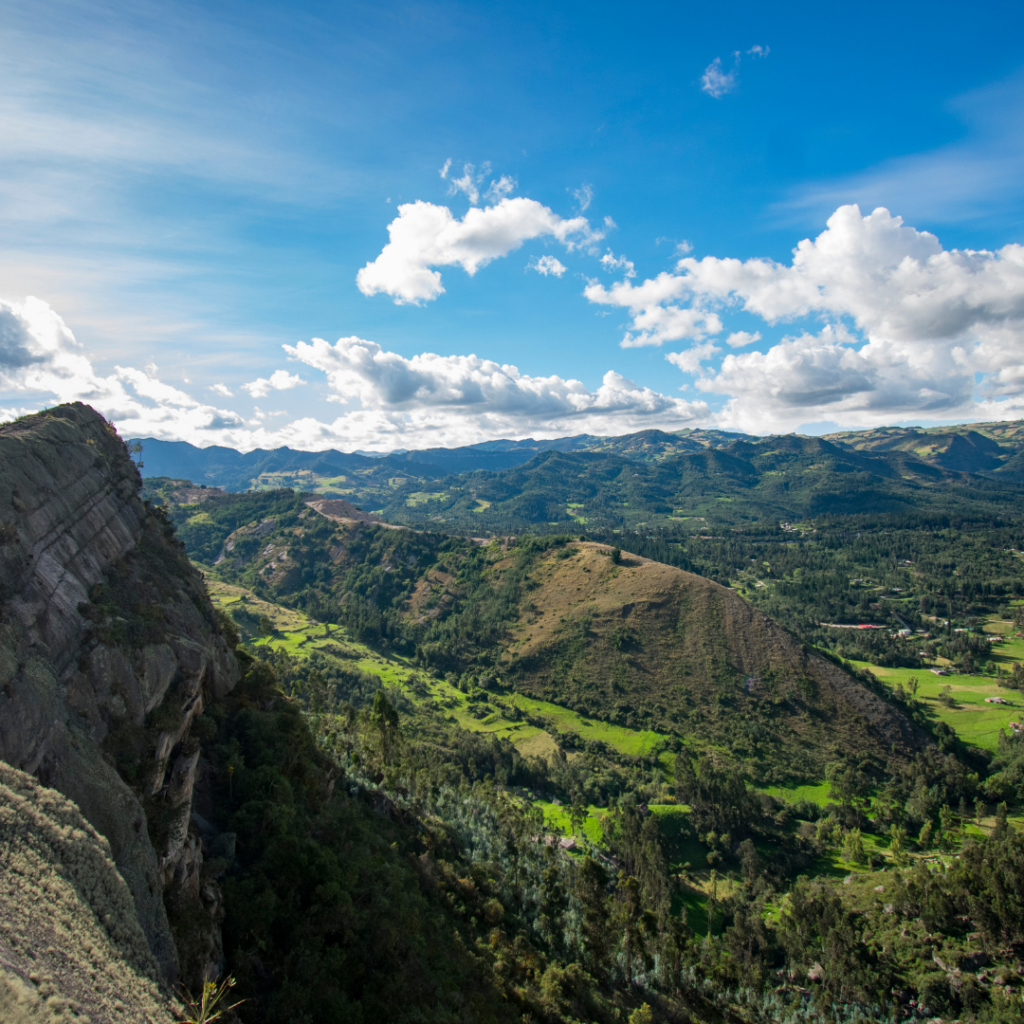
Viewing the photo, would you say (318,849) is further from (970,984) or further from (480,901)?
(970,984)

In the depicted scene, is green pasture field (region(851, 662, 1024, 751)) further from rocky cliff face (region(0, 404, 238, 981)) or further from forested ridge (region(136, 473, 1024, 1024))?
rocky cliff face (region(0, 404, 238, 981))

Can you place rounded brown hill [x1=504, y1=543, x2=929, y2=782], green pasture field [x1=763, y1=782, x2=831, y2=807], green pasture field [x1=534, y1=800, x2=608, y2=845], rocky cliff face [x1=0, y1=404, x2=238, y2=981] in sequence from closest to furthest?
rocky cliff face [x1=0, y1=404, x2=238, y2=981]
green pasture field [x1=534, y1=800, x2=608, y2=845]
green pasture field [x1=763, y1=782, x2=831, y2=807]
rounded brown hill [x1=504, y1=543, x2=929, y2=782]

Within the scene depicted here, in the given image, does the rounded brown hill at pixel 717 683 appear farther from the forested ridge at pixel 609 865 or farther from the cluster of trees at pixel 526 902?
the cluster of trees at pixel 526 902

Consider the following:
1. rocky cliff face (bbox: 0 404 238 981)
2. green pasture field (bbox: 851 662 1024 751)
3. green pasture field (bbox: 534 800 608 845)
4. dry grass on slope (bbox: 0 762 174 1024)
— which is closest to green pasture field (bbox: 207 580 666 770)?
green pasture field (bbox: 534 800 608 845)

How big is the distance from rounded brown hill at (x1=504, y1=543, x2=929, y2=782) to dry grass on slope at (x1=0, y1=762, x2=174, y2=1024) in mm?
155487

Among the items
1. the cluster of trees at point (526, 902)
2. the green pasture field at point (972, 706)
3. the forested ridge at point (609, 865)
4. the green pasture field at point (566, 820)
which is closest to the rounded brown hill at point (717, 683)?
the forested ridge at point (609, 865)

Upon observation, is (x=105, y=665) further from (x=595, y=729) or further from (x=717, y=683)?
(x=717, y=683)

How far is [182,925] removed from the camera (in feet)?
92.9

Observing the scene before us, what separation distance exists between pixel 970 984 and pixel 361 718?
98204 mm

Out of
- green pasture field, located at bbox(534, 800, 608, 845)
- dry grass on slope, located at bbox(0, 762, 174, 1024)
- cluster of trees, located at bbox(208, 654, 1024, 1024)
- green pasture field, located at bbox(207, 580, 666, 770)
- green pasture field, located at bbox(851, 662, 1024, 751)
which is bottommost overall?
green pasture field, located at bbox(534, 800, 608, 845)

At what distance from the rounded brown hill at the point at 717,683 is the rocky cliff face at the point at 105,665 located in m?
143

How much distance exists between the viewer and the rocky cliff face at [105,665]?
82.1 feet

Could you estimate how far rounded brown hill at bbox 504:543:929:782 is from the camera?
474 feet

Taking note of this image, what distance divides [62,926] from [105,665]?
23932 mm
